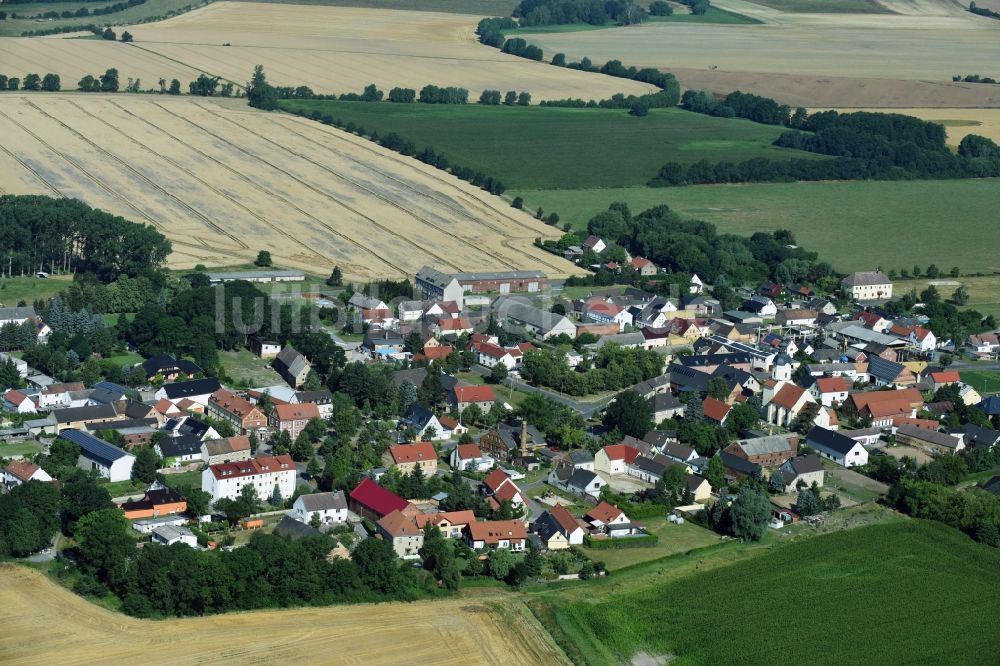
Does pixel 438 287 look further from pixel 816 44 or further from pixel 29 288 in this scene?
pixel 816 44

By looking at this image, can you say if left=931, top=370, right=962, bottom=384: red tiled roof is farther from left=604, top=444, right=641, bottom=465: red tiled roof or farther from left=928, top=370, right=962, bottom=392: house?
left=604, top=444, right=641, bottom=465: red tiled roof

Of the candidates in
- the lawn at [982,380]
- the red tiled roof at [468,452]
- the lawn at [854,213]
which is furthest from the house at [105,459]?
the lawn at [854,213]

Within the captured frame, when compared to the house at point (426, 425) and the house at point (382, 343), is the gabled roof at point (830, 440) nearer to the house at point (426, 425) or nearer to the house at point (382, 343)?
the house at point (426, 425)

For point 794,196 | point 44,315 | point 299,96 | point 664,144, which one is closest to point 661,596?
point 44,315

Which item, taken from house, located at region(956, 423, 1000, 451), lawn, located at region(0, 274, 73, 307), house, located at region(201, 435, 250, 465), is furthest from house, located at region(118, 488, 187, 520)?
house, located at region(956, 423, 1000, 451)

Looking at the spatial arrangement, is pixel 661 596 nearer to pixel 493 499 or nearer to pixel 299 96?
pixel 493 499

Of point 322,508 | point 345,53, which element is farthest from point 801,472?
point 345,53

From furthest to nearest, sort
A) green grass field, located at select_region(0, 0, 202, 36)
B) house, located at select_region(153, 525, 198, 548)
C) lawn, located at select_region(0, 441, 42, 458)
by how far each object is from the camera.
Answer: green grass field, located at select_region(0, 0, 202, 36) → lawn, located at select_region(0, 441, 42, 458) → house, located at select_region(153, 525, 198, 548)
